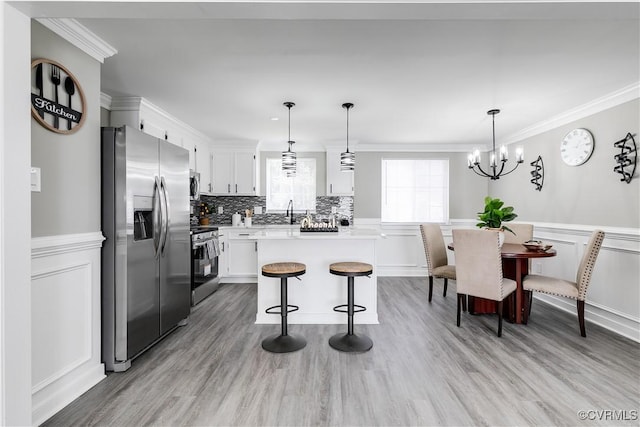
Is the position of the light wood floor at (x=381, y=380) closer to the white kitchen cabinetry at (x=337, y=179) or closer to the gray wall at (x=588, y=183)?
the gray wall at (x=588, y=183)

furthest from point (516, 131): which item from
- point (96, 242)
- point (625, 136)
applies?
point (96, 242)

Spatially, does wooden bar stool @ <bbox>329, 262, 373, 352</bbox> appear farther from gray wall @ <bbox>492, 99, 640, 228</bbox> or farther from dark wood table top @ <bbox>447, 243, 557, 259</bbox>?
gray wall @ <bbox>492, 99, 640, 228</bbox>

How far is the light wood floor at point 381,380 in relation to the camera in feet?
6.07

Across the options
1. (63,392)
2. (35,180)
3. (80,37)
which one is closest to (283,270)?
(63,392)

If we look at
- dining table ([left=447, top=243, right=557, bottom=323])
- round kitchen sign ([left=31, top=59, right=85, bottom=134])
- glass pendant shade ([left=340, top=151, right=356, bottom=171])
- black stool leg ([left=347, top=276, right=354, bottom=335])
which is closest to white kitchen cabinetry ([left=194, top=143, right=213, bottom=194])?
glass pendant shade ([left=340, top=151, right=356, bottom=171])

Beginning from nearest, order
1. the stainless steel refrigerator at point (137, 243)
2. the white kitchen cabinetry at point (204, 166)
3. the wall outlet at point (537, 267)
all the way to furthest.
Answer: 1. the stainless steel refrigerator at point (137, 243)
2. the wall outlet at point (537, 267)
3. the white kitchen cabinetry at point (204, 166)

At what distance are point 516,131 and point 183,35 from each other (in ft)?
15.1

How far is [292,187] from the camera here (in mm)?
5809

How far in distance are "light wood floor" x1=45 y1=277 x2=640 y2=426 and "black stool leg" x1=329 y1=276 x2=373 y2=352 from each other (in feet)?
0.24

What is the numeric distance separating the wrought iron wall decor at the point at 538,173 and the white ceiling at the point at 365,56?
0.60 m

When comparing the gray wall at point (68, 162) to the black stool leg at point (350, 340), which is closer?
the gray wall at point (68, 162)

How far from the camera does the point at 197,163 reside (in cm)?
486

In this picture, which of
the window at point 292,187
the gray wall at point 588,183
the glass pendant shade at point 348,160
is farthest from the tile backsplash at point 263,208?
the gray wall at point 588,183

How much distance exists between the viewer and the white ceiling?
1369 millimetres
